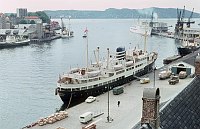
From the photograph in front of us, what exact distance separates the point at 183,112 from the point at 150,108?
542 centimetres

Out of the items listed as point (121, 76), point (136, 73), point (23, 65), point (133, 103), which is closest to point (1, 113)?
point (133, 103)

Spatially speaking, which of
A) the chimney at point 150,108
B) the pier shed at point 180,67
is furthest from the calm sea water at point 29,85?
the chimney at point 150,108

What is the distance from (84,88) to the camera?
6588 cm

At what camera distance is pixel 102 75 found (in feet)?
232

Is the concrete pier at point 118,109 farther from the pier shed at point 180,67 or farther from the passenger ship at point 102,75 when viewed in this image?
the pier shed at point 180,67

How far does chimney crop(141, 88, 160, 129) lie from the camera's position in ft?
56.9

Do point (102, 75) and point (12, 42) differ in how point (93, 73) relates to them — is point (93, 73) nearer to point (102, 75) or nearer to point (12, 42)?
point (102, 75)

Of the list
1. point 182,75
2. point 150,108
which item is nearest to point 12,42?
point 182,75

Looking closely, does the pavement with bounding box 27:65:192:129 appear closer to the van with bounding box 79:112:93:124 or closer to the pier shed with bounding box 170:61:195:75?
the van with bounding box 79:112:93:124

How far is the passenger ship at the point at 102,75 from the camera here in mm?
64688

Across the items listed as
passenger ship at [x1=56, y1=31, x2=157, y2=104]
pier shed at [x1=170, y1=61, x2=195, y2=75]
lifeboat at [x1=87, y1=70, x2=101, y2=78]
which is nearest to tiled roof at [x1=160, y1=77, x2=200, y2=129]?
passenger ship at [x1=56, y1=31, x2=157, y2=104]

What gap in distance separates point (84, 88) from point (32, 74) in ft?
100

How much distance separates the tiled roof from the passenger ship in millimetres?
34065

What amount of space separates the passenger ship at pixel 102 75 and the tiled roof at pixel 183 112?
34065 mm
